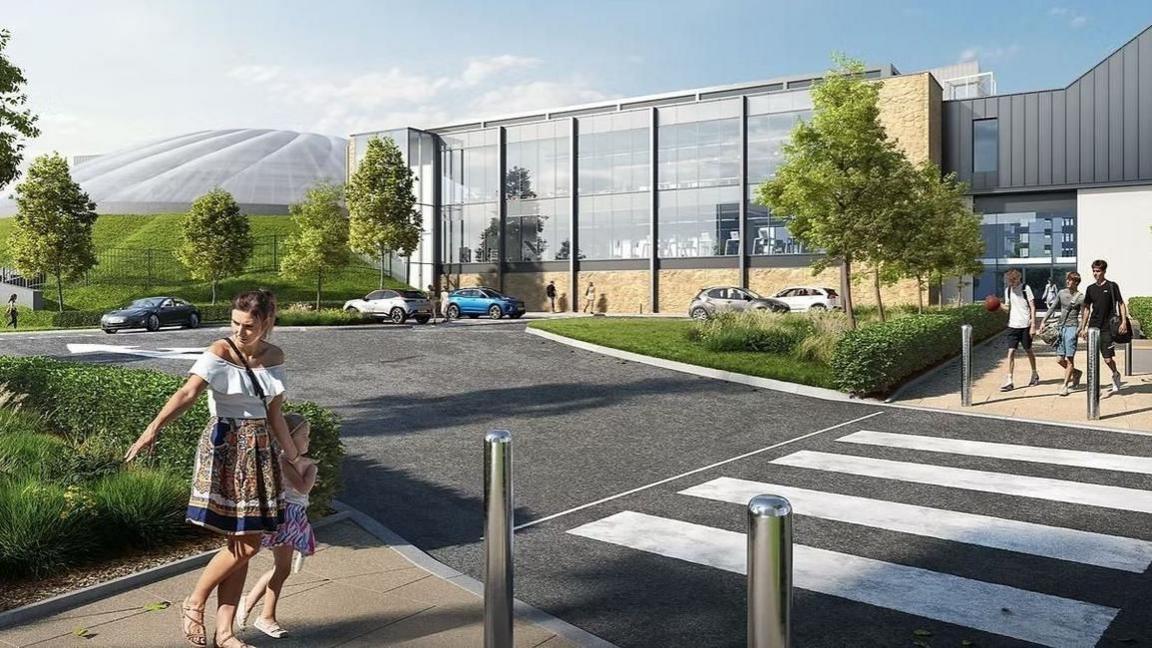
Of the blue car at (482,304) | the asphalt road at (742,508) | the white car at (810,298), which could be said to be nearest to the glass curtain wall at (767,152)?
the white car at (810,298)

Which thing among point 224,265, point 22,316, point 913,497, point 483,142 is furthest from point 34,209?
point 913,497

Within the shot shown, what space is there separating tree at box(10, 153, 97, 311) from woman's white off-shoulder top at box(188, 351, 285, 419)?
35.9m

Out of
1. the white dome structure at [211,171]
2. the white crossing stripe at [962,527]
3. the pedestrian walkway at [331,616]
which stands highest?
the white dome structure at [211,171]

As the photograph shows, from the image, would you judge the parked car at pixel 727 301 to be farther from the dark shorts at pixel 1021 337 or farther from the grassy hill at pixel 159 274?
the grassy hill at pixel 159 274

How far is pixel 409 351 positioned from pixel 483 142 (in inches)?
1221

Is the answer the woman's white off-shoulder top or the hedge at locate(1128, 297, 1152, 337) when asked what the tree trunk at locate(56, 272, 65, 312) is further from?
the hedge at locate(1128, 297, 1152, 337)

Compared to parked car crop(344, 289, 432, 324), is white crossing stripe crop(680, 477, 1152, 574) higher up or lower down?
lower down

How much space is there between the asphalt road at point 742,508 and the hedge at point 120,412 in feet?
2.95

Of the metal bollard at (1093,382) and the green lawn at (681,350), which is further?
the green lawn at (681,350)

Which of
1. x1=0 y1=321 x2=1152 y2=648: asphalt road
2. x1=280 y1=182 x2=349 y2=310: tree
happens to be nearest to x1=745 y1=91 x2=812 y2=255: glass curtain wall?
x1=280 y1=182 x2=349 y2=310: tree

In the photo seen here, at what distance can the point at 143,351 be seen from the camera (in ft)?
64.1

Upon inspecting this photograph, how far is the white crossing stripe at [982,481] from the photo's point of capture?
6.92 m

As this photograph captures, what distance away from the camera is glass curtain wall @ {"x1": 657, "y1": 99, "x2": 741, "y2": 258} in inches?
1615

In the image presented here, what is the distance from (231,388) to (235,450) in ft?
0.99
